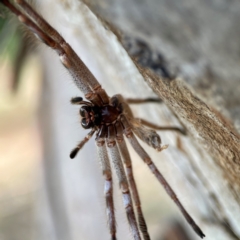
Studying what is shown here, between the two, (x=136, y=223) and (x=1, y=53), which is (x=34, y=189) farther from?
(x=136, y=223)

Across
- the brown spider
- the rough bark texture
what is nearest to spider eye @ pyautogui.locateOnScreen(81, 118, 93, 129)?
the brown spider

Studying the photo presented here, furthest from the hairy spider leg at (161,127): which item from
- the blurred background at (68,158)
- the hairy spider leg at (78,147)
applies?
the hairy spider leg at (78,147)

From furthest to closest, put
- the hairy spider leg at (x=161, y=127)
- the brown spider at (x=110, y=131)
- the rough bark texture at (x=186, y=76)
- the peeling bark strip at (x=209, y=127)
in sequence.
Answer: the hairy spider leg at (x=161, y=127) < the brown spider at (x=110, y=131) < the peeling bark strip at (x=209, y=127) < the rough bark texture at (x=186, y=76)

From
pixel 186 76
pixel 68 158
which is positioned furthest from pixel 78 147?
pixel 68 158

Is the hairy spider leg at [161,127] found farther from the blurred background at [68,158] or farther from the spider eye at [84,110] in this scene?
the spider eye at [84,110]

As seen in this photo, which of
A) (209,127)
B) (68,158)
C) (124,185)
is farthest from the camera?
(68,158)

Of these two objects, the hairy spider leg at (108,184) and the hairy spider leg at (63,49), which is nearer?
the hairy spider leg at (63,49)

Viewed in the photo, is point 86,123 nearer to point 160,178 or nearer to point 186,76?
point 160,178

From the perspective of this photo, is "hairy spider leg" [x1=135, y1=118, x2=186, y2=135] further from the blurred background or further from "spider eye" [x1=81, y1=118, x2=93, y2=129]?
"spider eye" [x1=81, y1=118, x2=93, y2=129]
